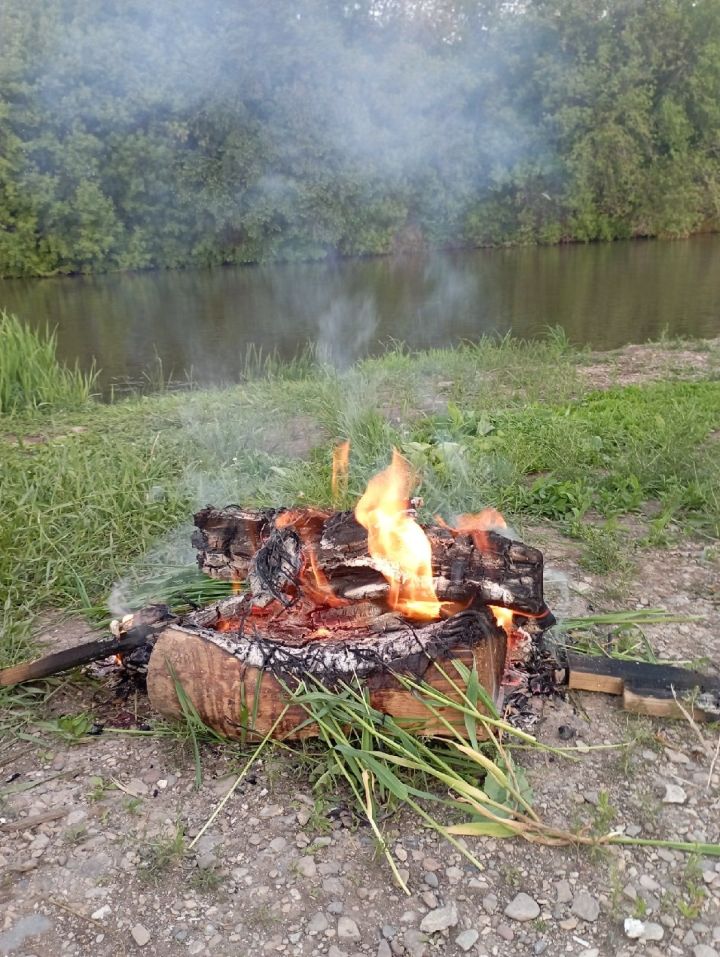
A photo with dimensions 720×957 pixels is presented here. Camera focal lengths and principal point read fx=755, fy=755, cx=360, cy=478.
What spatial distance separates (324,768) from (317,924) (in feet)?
1.58

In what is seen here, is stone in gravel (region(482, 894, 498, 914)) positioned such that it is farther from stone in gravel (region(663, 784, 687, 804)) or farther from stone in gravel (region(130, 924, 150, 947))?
stone in gravel (region(130, 924, 150, 947))

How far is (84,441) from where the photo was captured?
547 cm

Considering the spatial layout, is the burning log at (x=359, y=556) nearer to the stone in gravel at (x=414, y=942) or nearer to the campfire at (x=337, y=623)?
the campfire at (x=337, y=623)

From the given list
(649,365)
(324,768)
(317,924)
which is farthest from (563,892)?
(649,365)

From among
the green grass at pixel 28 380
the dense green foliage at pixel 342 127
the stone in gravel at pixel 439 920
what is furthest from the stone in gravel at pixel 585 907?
the dense green foliage at pixel 342 127

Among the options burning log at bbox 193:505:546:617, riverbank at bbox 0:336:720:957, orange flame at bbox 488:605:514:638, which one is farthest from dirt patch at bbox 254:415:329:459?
orange flame at bbox 488:605:514:638

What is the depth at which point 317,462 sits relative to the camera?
4.72 m

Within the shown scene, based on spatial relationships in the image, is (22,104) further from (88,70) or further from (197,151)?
(88,70)

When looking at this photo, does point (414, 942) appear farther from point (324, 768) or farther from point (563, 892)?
point (324, 768)

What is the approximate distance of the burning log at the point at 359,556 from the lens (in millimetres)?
2619

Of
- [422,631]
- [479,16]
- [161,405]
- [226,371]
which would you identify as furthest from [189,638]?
[479,16]

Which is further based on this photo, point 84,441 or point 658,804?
point 84,441

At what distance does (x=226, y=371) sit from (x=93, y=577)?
25.5 feet

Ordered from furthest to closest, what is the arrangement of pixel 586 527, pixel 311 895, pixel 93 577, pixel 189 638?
pixel 586 527 → pixel 93 577 → pixel 189 638 → pixel 311 895
